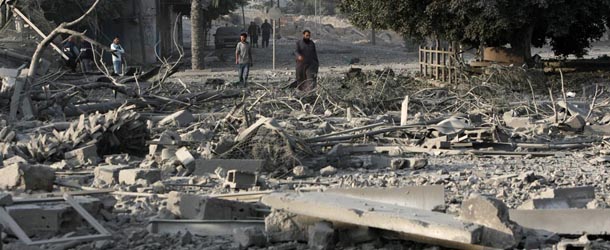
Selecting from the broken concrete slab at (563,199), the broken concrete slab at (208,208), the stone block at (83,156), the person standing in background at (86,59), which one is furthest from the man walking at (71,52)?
the broken concrete slab at (563,199)

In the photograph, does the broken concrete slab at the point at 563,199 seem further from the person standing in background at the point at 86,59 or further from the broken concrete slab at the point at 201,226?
the person standing in background at the point at 86,59

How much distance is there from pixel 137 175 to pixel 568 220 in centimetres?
423

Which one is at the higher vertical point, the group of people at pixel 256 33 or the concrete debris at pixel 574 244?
the concrete debris at pixel 574 244

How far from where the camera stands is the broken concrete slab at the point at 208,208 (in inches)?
278

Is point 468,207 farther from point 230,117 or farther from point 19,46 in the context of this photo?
point 19,46

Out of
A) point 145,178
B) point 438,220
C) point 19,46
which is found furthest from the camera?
point 19,46

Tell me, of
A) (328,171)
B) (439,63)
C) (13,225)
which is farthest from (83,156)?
(439,63)

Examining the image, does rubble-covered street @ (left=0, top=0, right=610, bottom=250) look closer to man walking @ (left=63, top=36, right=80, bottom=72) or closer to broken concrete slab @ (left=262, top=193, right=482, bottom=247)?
broken concrete slab @ (left=262, top=193, right=482, bottom=247)

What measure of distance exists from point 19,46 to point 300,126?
1017cm

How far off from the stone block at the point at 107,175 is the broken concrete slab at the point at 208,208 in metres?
2.06

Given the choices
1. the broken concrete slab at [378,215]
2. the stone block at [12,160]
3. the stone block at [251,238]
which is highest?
the broken concrete slab at [378,215]

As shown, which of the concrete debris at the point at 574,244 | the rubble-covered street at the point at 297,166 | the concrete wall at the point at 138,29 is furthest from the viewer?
the concrete wall at the point at 138,29

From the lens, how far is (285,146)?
405 inches

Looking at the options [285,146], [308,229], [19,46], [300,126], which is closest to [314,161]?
[285,146]
